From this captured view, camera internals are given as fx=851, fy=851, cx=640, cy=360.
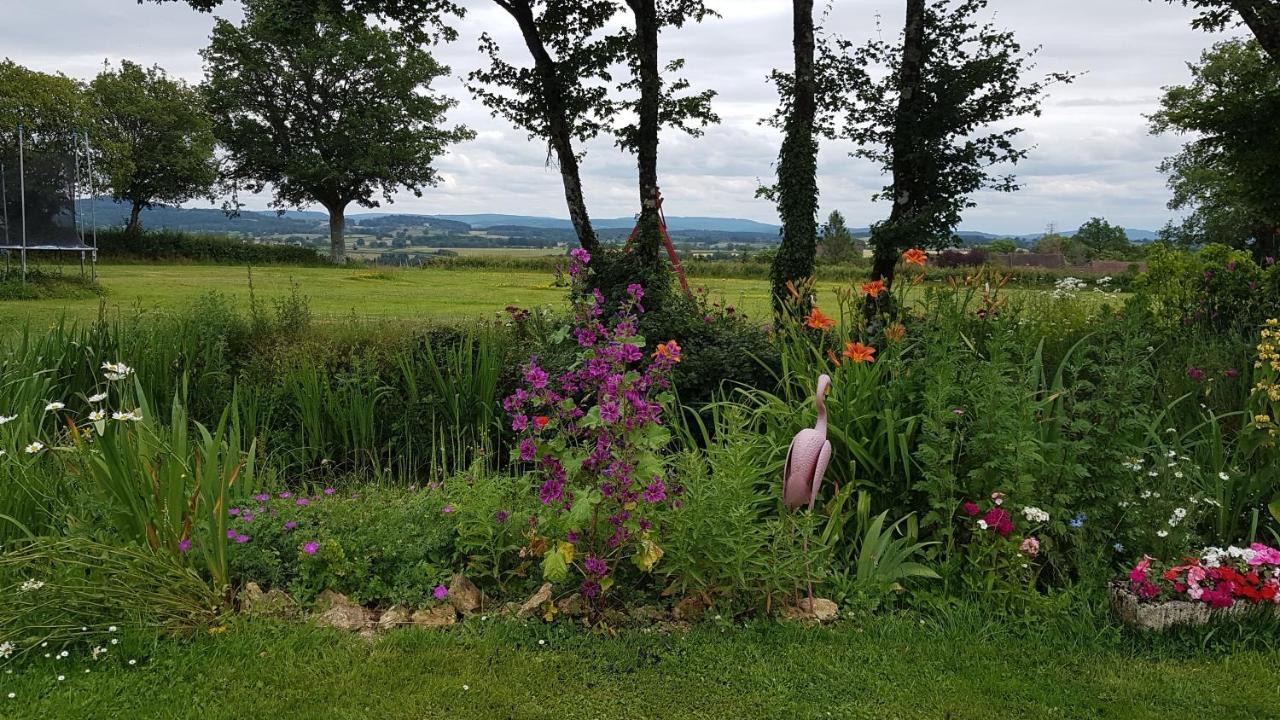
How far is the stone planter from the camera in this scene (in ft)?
9.63

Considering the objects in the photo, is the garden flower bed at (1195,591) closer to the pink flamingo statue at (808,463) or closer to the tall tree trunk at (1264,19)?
the pink flamingo statue at (808,463)

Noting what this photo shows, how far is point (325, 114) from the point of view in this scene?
3412cm

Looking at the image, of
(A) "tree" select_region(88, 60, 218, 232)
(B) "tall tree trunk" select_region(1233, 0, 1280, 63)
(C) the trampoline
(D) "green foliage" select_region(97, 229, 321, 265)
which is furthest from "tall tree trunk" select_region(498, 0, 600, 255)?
(A) "tree" select_region(88, 60, 218, 232)

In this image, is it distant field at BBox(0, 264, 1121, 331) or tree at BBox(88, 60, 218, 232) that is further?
tree at BBox(88, 60, 218, 232)

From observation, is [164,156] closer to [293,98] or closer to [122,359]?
[293,98]

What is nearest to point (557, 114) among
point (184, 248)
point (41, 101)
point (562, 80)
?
point (562, 80)

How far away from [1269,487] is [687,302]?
3833 mm

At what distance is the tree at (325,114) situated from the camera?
32.6 metres

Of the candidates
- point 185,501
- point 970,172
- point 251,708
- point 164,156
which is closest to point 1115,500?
point 251,708

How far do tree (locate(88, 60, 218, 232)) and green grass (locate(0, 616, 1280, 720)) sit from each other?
122 ft

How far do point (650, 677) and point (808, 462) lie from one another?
904 millimetres

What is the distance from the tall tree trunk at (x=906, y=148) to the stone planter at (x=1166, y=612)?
17.6 feet

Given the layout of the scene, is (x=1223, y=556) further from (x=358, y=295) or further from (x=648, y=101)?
(x=358, y=295)

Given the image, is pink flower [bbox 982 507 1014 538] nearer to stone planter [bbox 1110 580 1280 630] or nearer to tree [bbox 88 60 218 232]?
stone planter [bbox 1110 580 1280 630]
